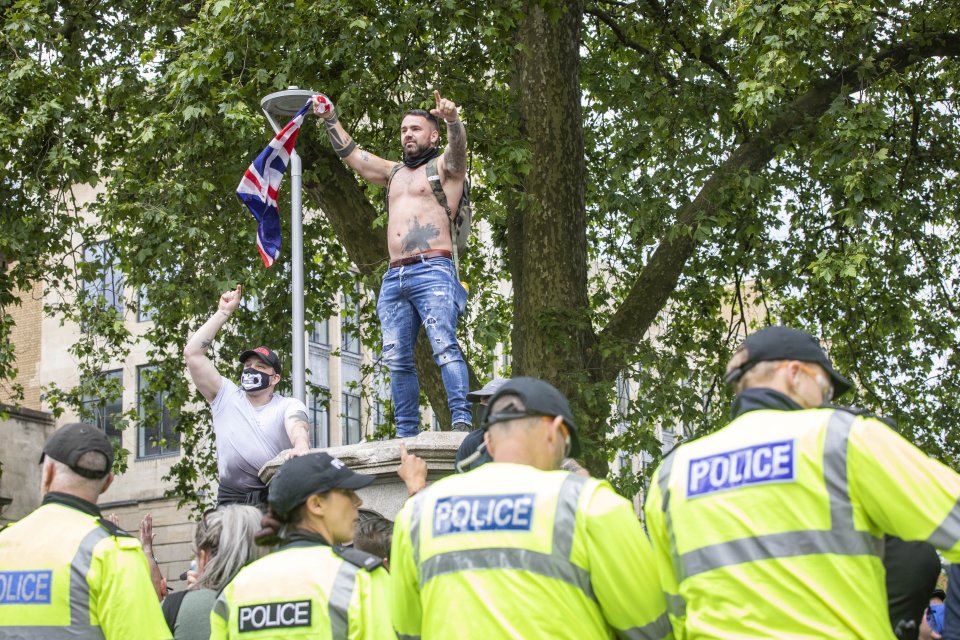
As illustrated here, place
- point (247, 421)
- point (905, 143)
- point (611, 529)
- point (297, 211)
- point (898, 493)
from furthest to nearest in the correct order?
point (905, 143), point (297, 211), point (247, 421), point (611, 529), point (898, 493)

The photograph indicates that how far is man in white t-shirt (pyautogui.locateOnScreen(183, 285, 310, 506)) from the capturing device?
762 centimetres

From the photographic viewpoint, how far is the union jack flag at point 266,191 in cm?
1180

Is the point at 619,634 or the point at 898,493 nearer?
the point at 898,493

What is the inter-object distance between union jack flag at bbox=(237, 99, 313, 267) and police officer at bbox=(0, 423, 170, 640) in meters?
7.50

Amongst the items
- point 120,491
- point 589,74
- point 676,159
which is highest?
point 589,74

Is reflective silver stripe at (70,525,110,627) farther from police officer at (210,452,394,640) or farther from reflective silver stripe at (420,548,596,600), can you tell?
reflective silver stripe at (420,548,596,600)

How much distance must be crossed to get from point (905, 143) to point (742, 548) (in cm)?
1291

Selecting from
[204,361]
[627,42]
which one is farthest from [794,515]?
[627,42]

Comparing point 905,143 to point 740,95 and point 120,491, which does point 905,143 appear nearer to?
point 740,95

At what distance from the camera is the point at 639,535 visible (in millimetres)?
3473

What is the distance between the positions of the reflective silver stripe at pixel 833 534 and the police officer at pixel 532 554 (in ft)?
1.11

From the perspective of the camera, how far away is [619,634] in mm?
3555

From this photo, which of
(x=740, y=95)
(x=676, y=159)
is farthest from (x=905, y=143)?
(x=740, y=95)

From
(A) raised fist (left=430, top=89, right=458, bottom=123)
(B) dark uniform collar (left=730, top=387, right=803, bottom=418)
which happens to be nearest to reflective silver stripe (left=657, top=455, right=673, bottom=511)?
(B) dark uniform collar (left=730, top=387, right=803, bottom=418)
